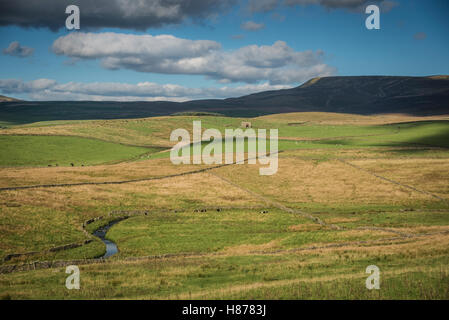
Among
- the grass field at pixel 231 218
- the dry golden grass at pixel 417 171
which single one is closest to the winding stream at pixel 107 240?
the grass field at pixel 231 218

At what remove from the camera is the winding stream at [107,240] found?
159 feet

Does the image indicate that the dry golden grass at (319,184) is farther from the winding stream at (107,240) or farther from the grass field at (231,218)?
the winding stream at (107,240)

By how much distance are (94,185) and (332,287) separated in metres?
65.1

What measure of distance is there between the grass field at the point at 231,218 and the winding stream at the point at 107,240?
3.25 ft

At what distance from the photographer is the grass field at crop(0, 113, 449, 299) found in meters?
29.5

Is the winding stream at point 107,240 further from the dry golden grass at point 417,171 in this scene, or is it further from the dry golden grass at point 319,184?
the dry golden grass at point 417,171

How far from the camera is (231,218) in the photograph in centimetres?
6600

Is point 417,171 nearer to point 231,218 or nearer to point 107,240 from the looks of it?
point 231,218

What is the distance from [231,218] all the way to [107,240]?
20.0 metres

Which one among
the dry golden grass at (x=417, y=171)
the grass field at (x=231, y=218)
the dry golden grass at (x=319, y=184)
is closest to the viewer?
the grass field at (x=231, y=218)

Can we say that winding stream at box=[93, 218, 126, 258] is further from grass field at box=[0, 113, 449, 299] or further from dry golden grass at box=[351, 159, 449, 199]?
dry golden grass at box=[351, 159, 449, 199]

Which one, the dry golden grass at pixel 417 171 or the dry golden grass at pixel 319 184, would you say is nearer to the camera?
the dry golden grass at pixel 319 184

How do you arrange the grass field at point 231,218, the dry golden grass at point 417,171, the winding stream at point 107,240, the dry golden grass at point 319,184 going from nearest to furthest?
1. the grass field at point 231,218
2. the winding stream at point 107,240
3. the dry golden grass at point 319,184
4. the dry golden grass at point 417,171

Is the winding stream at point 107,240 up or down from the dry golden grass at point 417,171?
down
